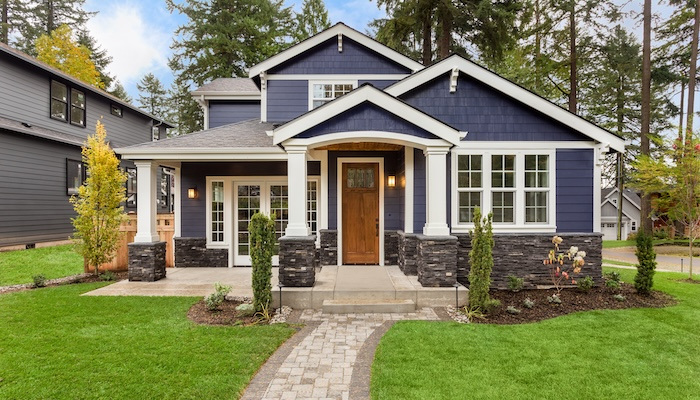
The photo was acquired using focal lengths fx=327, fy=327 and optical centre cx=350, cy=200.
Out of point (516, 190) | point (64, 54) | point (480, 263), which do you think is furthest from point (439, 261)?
point (64, 54)

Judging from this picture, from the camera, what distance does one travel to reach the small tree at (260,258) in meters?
5.08

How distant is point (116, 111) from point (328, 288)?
15.8 metres

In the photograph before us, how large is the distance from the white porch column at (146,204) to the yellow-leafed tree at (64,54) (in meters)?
16.8

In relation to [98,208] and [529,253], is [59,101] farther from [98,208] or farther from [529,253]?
[529,253]

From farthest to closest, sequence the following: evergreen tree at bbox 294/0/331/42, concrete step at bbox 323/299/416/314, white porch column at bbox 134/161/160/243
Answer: evergreen tree at bbox 294/0/331/42, white porch column at bbox 134/161/160/243, concrete step at bbox 323/299/416/314

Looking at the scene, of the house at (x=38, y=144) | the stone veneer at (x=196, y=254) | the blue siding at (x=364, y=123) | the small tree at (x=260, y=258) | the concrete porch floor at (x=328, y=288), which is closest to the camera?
the small tree at (x=260, y=258)

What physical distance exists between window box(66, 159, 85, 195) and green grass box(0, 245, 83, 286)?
310 centimetres

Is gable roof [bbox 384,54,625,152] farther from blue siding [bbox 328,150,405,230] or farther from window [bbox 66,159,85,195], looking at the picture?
window [bbox 66,159,85,195]

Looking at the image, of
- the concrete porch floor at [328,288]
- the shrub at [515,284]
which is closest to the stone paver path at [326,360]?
the concrete porch floor at [328,288]

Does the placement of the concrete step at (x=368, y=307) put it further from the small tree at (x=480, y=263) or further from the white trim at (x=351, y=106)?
the white trim at (x=351, y=106)

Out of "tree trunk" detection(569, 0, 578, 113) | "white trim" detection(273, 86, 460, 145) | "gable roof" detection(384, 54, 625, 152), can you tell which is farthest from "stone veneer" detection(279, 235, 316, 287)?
"tree trunk" detection(569, 0, 578, 113)

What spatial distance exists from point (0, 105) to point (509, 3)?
1756cm

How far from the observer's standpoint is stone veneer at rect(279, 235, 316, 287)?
5.82m

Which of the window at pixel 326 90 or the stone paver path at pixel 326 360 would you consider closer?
the stone paver path at pixel 326 360
